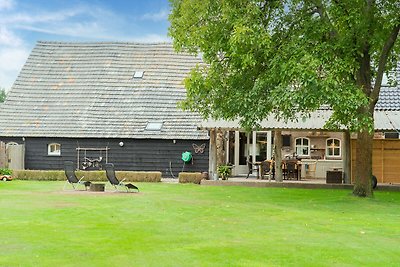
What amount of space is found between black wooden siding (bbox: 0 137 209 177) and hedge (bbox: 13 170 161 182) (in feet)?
9.28

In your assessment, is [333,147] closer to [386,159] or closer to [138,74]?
[386,159]

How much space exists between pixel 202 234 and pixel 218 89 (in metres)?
8.89

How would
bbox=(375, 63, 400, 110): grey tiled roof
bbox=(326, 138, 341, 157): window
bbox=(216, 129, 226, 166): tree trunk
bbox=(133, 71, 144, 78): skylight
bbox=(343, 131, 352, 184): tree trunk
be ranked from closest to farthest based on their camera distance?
bbox=(343, 131, 352, 184): tree trunk → bbox=(375, 63, 400, 110): grey tiled roof → bbox=(216, 129, 226, 166): tree trunk → bbox=(326, 138, 341, 157): window → bbox=(133, 71, 144, 78): skylight

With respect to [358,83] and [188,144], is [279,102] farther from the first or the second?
[188,144]

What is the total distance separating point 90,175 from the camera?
27281 millimetres

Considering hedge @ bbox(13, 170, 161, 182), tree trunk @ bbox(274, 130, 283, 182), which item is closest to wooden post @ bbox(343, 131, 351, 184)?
tree trunk @ bbox(274, 130, 283, 182)

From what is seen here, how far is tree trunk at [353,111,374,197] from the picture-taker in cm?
1930

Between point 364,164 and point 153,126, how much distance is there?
42.5ft

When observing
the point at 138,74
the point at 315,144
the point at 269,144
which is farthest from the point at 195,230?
the point at 138,74

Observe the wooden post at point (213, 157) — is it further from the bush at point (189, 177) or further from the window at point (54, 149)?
the window at point (54, 149)

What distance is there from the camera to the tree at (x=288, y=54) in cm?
1661

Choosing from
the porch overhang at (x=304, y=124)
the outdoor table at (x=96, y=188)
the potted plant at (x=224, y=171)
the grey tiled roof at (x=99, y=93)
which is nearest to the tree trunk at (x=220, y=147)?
the grey tiled roof at (x=99, y=93)

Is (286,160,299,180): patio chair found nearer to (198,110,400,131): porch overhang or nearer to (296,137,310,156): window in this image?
(198,110,400,131): porch overhang

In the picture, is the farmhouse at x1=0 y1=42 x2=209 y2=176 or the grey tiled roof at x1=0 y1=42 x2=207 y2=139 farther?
the grey tiled roof at x1=0 y1=42 x2=207 y2=139
